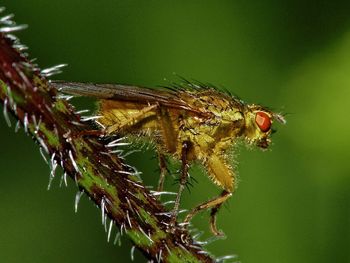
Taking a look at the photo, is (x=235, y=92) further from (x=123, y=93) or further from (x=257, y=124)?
(x=123, y=93)

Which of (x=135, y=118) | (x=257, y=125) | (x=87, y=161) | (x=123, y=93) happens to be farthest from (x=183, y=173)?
(x=87, y=161)

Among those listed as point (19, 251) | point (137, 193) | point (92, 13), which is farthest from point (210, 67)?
point (137, 193)

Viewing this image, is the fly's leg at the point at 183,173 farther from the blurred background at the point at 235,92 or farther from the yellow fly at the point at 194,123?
the blurred background at the point at 235,92

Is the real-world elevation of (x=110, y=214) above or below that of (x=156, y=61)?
above

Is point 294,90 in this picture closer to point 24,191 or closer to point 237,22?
point 237,22

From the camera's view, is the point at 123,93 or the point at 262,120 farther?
the point at 262,120

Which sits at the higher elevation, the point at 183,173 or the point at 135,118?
the point at 135,118

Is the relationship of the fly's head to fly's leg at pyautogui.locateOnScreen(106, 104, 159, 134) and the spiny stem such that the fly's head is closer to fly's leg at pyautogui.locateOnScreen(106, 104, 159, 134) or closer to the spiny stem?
fly's leg at pyautogui.locateOnScreen(106, 104, 159, 134)
